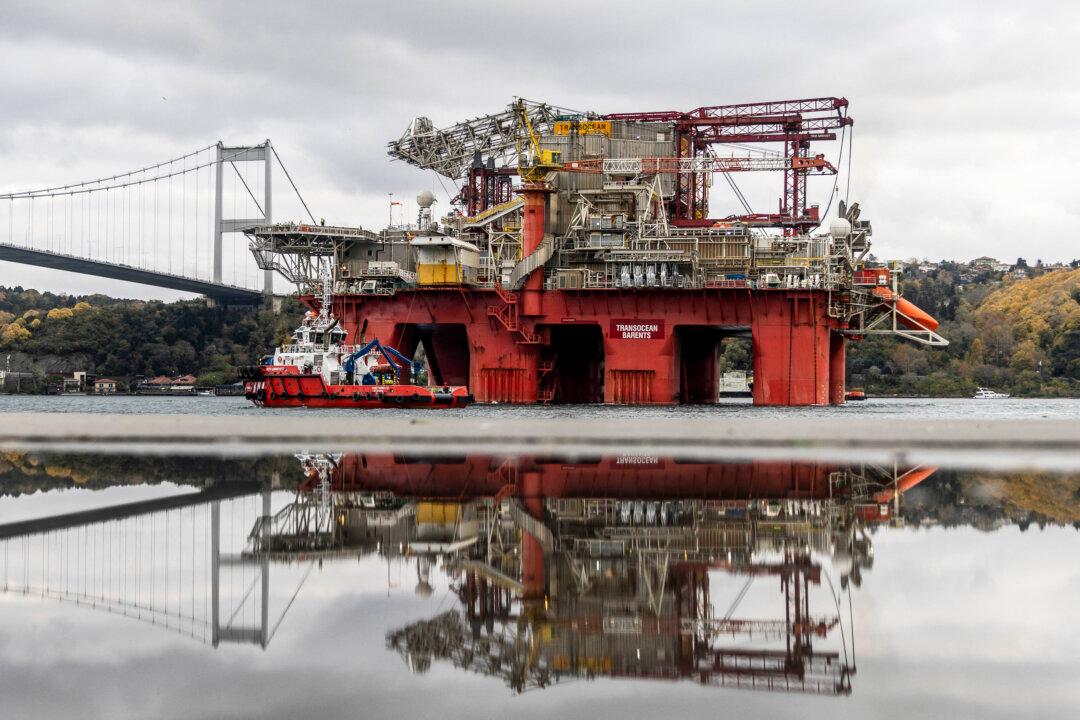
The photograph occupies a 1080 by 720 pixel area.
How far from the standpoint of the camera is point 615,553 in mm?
10133

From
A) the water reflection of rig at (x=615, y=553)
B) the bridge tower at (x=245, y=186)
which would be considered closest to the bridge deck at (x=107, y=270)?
the bridge tower at (x=245, y=186)

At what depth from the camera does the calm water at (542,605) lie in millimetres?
6273

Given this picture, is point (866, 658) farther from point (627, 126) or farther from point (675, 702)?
point (627, 126)

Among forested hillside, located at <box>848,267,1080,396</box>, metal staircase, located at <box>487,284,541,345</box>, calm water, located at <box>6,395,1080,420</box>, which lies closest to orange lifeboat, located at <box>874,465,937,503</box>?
calm water, located at <box>6,395,1080,420</box>

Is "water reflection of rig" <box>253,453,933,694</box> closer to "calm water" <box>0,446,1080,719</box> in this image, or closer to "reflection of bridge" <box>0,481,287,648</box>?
"calm water" <box>0,446,1080,719</box>

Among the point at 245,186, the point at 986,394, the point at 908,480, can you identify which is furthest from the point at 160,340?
the point at 908,480

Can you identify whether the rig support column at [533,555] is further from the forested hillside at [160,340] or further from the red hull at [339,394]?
the forested hillside at [160,340]

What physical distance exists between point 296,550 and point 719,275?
44257mm

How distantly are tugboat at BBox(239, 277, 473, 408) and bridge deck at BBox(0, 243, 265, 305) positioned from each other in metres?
23.0

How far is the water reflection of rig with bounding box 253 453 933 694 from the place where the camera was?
22.7 ft

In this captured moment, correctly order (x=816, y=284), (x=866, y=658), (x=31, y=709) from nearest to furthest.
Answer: (x=31, y=709), (x=866, y=658), (x=816, y=284)

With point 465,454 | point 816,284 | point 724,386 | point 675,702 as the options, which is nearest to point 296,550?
point 675,702

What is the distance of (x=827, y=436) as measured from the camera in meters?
26.5

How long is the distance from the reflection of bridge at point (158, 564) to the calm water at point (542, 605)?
0.12ft
